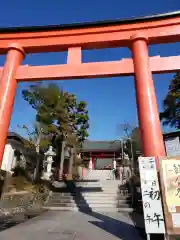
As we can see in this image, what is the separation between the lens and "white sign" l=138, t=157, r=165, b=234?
3.26 metres

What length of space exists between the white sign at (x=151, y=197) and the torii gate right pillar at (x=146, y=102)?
49cm

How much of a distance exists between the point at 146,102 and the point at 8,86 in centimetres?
383

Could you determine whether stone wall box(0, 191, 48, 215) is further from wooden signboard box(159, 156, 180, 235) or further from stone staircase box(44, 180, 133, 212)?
wooden signboard box(159, 156, 180, 235)

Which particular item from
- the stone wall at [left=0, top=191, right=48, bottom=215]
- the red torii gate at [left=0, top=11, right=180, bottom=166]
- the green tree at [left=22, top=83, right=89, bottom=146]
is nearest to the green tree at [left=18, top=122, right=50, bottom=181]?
the green tree at [left=22, top=83, right=89, bottom=146]

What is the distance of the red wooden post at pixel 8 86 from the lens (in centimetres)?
489

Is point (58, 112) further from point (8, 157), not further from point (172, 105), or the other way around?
point (172, 105)

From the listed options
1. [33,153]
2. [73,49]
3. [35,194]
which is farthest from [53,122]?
[73,49]

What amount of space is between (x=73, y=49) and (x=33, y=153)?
12.5 m

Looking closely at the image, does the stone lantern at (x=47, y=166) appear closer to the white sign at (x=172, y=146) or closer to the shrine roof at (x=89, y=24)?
the white sign at (x=172, y=146)

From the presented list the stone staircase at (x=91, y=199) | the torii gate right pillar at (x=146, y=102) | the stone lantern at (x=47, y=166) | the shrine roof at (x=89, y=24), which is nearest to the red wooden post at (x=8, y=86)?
the shrine roof at (x=89, y=24)

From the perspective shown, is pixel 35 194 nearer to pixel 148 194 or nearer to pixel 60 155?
pixel 148 194

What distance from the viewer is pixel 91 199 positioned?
10289 millimetres

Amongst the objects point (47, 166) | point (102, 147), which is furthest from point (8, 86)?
point (102, 147)

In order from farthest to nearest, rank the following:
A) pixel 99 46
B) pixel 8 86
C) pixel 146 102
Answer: pixel 99 46
pixel 8 86
pixel 146 102
